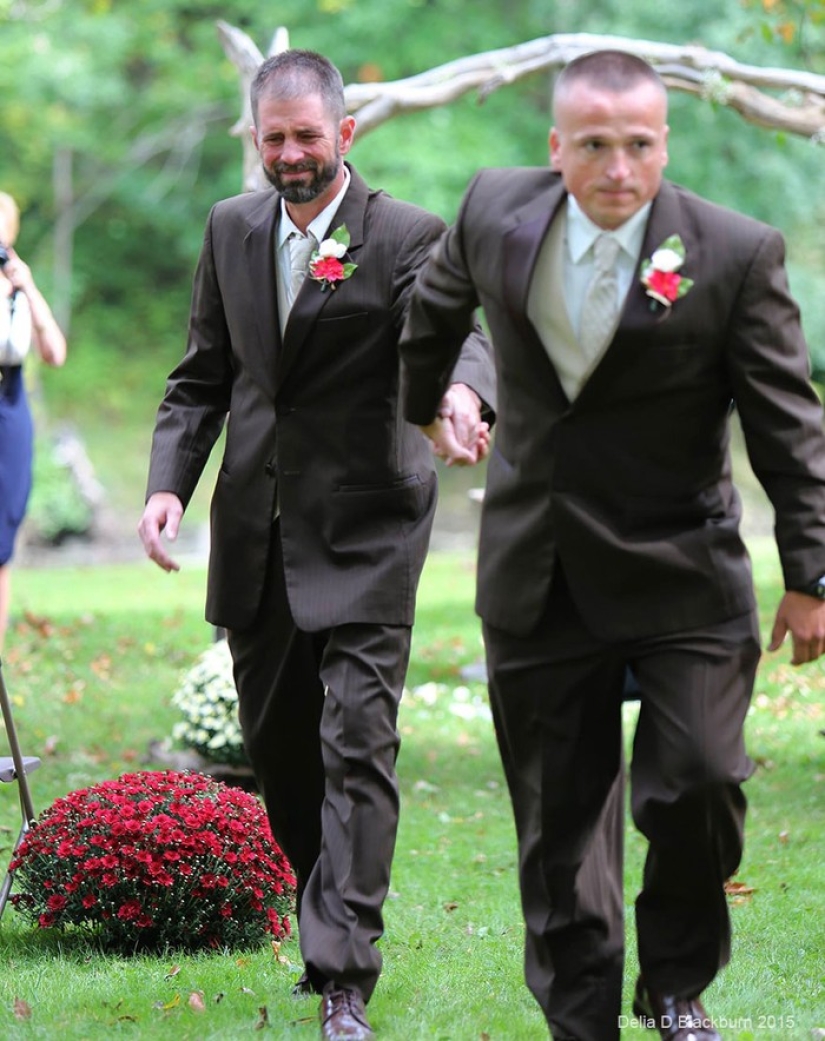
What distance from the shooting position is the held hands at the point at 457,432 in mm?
3998

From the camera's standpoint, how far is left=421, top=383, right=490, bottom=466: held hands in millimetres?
3998

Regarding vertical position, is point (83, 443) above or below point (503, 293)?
below

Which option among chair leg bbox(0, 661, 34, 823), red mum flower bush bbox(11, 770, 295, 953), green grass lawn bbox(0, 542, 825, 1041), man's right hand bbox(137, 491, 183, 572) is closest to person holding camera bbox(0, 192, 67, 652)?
green grass lawn bbox(0, 542, 825, 1041)

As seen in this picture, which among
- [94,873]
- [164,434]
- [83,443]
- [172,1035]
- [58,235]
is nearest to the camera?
[172,1035]

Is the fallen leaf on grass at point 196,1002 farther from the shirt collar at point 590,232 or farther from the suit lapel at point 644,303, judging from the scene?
the shirt collar at point 590,232

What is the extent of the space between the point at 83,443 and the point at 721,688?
26588mm

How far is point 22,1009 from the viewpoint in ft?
15.3

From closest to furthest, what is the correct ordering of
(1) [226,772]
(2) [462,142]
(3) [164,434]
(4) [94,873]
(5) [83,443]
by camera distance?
1. (3) [164,434]
2. (4) [94,873]
3. (1) [226,772]
4. (2) [462,142]
5. (5) [83,443]

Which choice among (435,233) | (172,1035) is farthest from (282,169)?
(172,1035)

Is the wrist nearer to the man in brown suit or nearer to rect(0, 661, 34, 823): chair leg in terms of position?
the man in brown suit

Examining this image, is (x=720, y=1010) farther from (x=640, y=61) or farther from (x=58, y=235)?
(x=58, y=235)

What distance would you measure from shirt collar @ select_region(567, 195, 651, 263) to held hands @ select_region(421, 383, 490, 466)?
0.61 meters

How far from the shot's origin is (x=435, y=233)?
181 inches

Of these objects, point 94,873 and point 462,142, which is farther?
point 462,142
